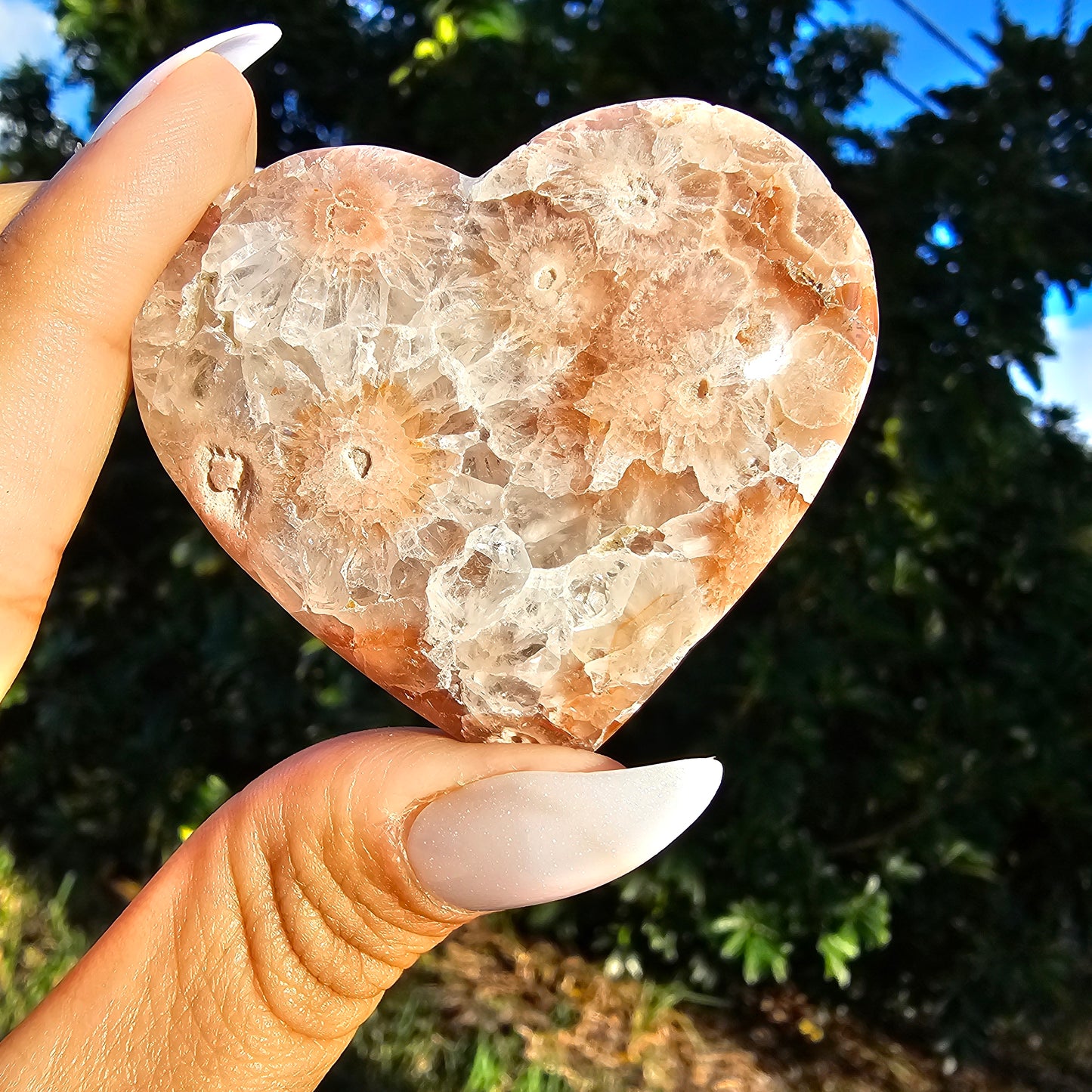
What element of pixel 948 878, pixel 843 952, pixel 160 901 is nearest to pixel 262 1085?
pixel 160 901

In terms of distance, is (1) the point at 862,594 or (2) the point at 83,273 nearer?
(2) the point at 83,273

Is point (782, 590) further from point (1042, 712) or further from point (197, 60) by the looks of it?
point (197, 60)

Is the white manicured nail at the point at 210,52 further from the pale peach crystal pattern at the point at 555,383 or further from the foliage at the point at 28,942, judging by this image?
the foliage at the point at 28,942

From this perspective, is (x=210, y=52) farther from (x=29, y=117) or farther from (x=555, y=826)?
(x=29, y=117)

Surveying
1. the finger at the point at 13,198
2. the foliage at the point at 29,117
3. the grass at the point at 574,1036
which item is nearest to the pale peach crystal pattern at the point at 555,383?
the finger at the point at 13,198

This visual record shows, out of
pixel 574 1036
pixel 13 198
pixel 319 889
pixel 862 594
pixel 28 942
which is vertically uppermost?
pixel 13 198

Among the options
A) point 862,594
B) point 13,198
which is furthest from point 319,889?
point 862,594
